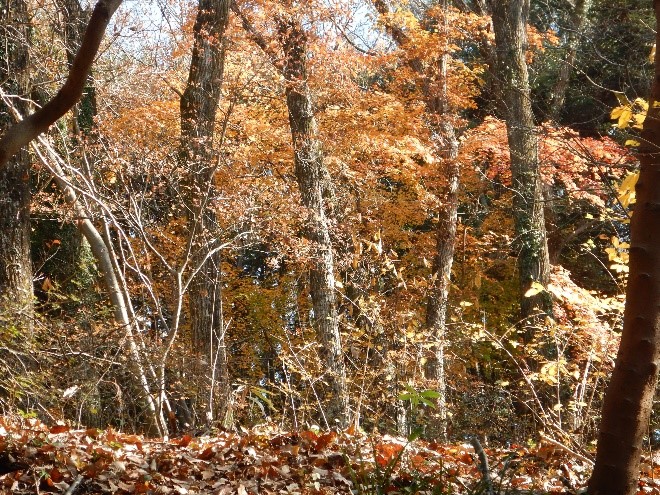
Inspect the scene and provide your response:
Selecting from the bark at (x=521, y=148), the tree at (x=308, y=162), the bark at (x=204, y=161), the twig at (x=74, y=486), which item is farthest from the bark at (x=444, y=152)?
the twig at (x=74, y=486)

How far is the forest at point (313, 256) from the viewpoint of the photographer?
11.7 ft

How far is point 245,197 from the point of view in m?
9.57

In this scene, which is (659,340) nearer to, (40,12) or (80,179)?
(80,179)

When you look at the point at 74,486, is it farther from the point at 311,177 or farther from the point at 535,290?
the point at 311,177

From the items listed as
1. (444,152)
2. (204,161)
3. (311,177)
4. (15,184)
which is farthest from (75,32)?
(444,152)

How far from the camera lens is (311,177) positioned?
37.5ft

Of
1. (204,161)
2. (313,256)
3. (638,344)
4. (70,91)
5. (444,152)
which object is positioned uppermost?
(444,152)

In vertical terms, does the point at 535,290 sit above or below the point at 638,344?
above

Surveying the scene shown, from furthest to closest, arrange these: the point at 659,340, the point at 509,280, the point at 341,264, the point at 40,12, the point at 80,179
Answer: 1. the point at 509,280
2. the point at 40,12
3. the point at 341,264
4. the point at 80,179
5. the point at 659,340

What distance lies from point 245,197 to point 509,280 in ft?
33.6

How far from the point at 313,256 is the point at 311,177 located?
4.96ft

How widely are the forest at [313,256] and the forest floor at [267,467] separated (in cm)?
2

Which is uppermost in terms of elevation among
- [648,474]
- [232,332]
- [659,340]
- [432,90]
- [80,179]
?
[432,90]

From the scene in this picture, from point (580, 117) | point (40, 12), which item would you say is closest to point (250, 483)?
point (40, 12)
